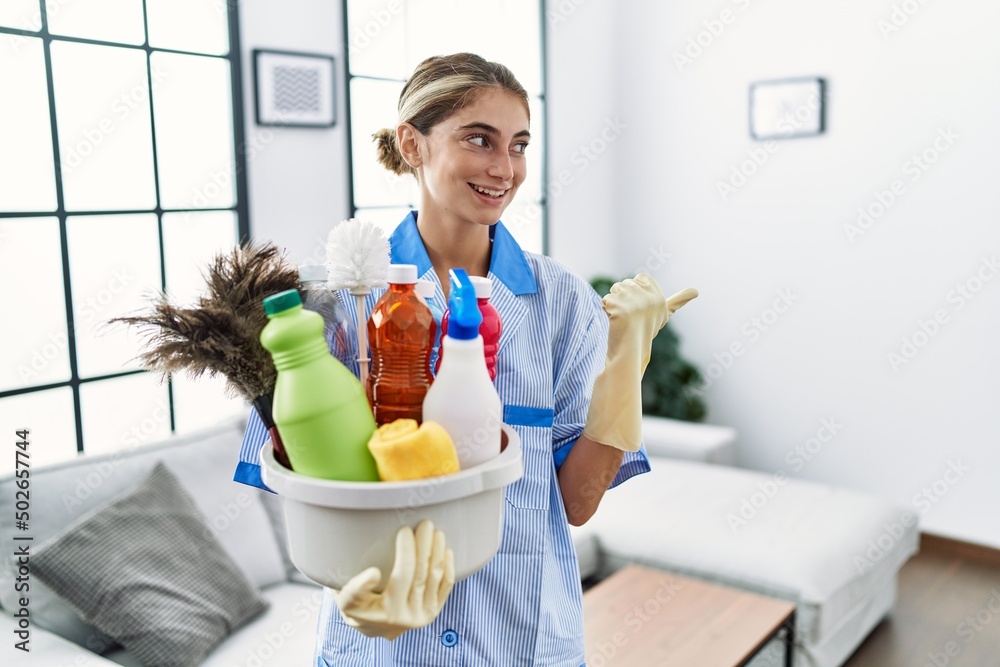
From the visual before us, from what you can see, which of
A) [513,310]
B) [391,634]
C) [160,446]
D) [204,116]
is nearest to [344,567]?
[391,634]

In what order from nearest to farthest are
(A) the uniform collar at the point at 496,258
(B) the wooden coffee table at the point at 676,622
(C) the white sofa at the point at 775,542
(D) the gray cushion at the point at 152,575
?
1. (A) the uniform collar at the point at 496,258
2. (D) the gray cushion at the point at 152,575
3. (B) the wooden coffee table at the point at 676,622
4. (C) the white sofa at the point at 775,542

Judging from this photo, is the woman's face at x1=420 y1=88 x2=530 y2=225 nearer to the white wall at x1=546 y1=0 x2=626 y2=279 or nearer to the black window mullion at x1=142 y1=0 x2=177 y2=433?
the black window mullion at x1=142 y1=0 x2=177 y2=433

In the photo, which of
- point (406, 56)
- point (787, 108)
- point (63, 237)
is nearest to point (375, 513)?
point (63, 237)

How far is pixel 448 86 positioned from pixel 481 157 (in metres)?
0.10

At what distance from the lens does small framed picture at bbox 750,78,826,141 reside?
3.51 m

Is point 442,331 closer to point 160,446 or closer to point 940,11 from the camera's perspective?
point 160,446

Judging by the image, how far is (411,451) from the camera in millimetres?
661

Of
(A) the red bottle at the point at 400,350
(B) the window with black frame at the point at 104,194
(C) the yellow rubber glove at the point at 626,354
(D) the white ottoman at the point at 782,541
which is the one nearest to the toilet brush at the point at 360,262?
(A) the red bottle at the point at 400,350

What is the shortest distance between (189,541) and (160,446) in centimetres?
31

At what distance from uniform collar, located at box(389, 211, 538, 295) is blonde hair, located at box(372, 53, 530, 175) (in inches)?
5.0

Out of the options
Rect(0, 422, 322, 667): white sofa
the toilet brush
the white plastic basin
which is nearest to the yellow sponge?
the white plastic basin

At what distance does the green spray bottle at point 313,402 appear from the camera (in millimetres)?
664

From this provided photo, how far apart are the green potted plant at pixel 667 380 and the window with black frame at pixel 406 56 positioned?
794 millimetres

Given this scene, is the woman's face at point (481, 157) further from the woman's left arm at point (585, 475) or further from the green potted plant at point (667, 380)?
the green potted plant at point (667, 380)
